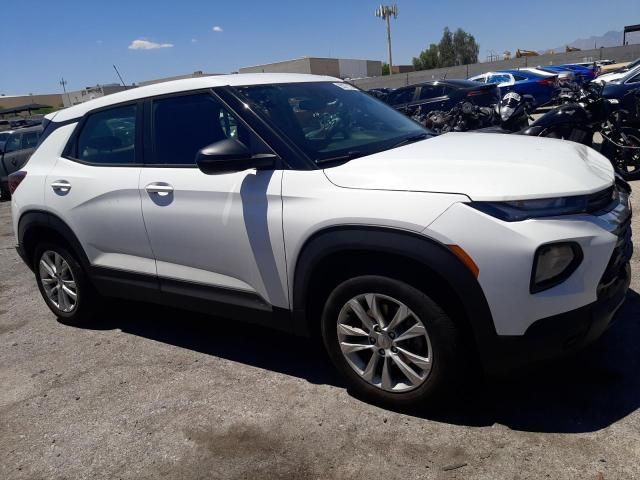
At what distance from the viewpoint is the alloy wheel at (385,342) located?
2797 mm

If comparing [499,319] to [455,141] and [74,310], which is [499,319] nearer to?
[455,141]

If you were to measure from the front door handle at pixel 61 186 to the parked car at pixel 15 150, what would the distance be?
1099 cm

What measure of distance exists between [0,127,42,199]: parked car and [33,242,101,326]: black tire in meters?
10.6

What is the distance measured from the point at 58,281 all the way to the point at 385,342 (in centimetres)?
311

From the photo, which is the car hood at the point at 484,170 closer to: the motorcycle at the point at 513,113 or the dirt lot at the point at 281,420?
the dirt lot at the point at 281,420

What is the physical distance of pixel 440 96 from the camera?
13.7m

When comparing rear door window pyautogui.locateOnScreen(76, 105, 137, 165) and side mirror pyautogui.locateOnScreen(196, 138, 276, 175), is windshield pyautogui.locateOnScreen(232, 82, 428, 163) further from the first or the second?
rear door window pyautogui.locateOnScreen(76, 105, 137, 165)

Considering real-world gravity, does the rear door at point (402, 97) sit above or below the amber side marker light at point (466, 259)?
below

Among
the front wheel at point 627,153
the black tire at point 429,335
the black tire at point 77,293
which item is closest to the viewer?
the black tire at point 429,335

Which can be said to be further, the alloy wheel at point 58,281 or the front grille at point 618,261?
the alloy wheel at point 58,281

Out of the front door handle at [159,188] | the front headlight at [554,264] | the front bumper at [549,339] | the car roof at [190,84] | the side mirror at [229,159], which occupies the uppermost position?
the car roof at [190,84]

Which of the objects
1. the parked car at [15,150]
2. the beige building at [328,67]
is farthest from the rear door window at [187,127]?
the beige building at [328,67]

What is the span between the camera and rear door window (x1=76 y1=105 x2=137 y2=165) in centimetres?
392

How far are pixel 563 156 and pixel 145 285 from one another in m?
2.79
